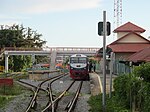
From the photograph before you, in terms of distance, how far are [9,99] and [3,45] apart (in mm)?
65619

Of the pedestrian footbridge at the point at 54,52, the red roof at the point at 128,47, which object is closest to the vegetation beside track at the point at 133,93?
the red roof at the point at 128,47

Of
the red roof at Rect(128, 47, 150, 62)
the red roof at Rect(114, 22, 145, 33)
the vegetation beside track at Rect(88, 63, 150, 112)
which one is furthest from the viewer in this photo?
the red roof at Rect(114, 22, 145, 33)

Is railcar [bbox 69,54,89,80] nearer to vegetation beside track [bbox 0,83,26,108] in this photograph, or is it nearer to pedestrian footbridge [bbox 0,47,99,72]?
vegetation beside track [bbox 0,83,26,108]

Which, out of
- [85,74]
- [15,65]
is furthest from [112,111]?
[15,65]

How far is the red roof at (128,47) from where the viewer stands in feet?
154

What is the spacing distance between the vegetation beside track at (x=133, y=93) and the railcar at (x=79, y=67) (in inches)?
778

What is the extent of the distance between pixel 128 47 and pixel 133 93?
34.5 meters

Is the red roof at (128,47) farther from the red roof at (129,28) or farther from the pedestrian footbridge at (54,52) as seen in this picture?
the pedestrian footbridge at (54,52)

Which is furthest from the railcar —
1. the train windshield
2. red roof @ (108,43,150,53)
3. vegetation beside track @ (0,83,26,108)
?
vegetation beside track @ (0,83,26,108)

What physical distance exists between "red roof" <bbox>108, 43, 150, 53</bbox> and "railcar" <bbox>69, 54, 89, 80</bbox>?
904cm

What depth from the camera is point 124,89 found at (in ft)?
52.2

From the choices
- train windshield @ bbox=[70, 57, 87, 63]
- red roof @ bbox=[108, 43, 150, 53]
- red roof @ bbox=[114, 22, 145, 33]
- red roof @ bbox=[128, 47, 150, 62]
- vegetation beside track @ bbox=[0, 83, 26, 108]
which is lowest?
vegetation beside track @ bbox=[0, 83, 26, 108]

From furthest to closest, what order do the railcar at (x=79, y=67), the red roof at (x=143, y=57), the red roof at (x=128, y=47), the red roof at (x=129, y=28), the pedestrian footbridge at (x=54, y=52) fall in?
the pedestrian footbridge at (x=54, y=52) → the red roof at (x=129, y=28) → the red roof at (x=128, y=47) → the railcar at (x=79, y=67) → the red roof at (x=143, y=57)

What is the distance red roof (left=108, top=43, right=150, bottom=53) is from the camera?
46.9 m
